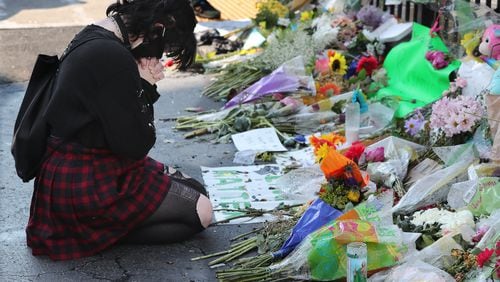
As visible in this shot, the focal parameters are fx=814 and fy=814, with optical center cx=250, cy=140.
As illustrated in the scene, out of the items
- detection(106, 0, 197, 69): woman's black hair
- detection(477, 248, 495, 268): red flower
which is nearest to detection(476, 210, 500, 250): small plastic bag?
detection(477, 248, 495, 268): red flower

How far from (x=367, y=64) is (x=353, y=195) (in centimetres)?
235

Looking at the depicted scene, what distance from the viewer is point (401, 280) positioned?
322cm

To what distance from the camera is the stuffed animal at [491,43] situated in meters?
4.72

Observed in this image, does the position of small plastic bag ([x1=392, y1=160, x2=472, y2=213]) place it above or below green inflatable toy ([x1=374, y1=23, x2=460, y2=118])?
above

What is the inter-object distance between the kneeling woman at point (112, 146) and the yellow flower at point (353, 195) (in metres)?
0.70

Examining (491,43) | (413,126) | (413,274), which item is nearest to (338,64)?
(413,126)

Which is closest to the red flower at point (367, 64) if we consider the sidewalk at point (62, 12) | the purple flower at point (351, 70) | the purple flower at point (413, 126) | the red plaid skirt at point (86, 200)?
the purple flower at point (351, 70)

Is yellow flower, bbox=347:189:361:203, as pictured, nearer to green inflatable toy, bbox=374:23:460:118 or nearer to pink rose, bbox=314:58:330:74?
green inflatable toy, bbox=374:23:460:118

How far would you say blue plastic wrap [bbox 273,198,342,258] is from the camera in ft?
12.1

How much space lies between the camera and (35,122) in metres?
3.75

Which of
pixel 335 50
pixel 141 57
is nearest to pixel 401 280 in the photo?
pixel 141 57

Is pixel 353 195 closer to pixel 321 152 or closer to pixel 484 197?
pixel 484 197

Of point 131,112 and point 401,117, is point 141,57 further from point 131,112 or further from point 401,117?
point 401,117

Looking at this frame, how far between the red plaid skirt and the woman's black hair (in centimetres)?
58
